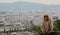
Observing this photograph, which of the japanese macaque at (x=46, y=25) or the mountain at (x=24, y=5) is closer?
the japanese macaque at (x=46, y=25)

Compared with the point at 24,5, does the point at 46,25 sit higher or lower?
lower

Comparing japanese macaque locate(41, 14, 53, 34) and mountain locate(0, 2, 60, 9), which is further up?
Answer: mountain locate(0, 2, 60, 9)

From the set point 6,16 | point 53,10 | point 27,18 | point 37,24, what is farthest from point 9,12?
point 53,10

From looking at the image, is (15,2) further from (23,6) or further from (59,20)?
(59,20)

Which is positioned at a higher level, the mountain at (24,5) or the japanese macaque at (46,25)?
the mountain at (24,5)

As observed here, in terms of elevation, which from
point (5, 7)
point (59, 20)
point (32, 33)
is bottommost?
point (32, 33)

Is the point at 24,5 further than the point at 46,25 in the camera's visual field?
Yes

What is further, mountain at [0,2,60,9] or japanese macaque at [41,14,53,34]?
mountain at [0,2,60,9]

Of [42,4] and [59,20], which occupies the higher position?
[42,4]
